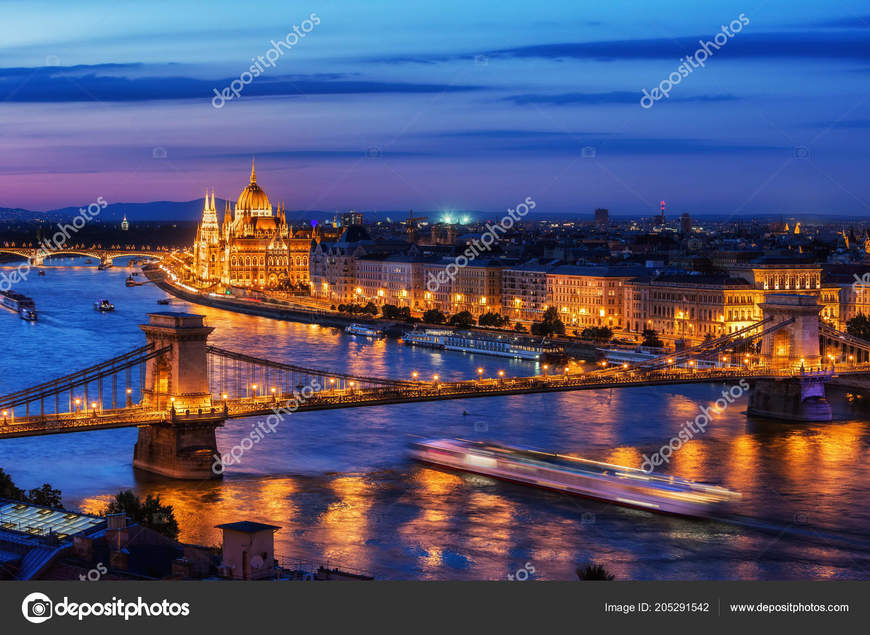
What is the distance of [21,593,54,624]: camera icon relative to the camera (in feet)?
17.2

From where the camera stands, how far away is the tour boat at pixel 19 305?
144 feet

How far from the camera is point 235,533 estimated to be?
910cm

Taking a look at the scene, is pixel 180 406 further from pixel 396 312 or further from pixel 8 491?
pixel 396 312

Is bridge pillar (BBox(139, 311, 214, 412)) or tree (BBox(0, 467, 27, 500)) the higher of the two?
bridge pillar (BBox(139, 311, 214, 412))

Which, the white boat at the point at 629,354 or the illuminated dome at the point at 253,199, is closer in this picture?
the white boat at the point at 629,354

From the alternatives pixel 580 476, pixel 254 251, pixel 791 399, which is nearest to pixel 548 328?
pixel 791 399

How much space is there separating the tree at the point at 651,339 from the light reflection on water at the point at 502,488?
300 inches

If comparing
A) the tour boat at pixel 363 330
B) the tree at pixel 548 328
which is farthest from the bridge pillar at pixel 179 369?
the tour boat at pixel 363 330

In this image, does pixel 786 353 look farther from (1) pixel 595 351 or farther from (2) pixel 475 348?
(2) pixel 475 348

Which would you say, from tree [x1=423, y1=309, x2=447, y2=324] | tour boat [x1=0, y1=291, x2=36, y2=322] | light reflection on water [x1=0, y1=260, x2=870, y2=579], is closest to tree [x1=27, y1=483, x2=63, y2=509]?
light reflection on water [x1=0, y1=260, x2=870, y2=579]

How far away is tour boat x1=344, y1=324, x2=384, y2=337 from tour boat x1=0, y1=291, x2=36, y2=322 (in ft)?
31.8

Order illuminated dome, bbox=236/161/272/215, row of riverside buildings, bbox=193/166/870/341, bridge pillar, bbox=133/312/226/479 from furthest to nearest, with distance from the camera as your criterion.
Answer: illuminated dome, bbox=236/161/272/215
row of riverside buildings, bbox=193/166/870/341
bridge pillar, bbox=133/312/226/479

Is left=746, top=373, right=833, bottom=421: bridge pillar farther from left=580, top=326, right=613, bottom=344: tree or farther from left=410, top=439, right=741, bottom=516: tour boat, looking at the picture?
left=580, top=326, right=613, bottom=344: tree

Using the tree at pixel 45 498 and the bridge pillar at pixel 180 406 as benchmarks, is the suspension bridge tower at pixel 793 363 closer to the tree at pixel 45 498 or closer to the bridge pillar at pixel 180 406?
the bridge pillar at pixel 180 406
